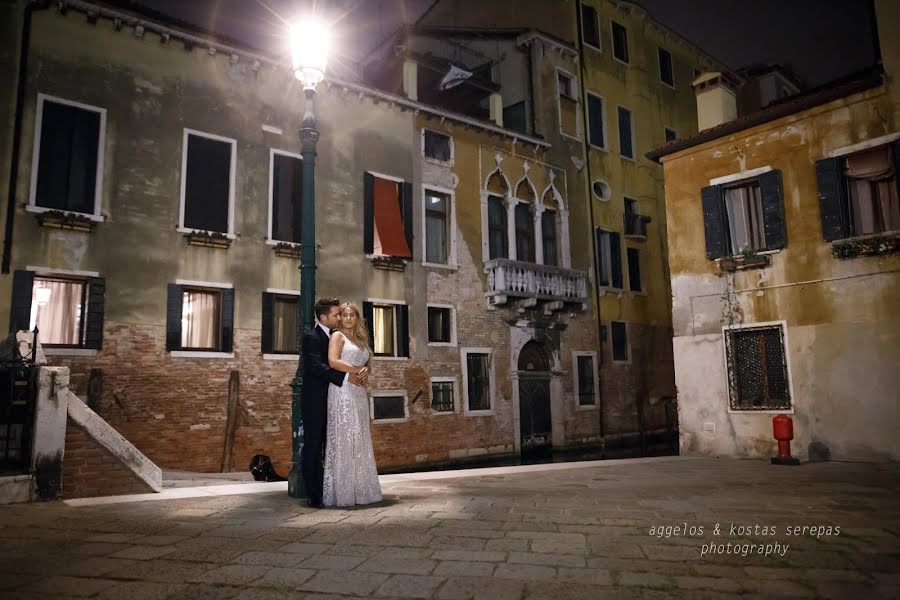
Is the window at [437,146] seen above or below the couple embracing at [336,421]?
above

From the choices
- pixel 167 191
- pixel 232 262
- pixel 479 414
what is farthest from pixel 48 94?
pixel 479 414

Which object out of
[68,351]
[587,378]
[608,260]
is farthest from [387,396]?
[608,260]

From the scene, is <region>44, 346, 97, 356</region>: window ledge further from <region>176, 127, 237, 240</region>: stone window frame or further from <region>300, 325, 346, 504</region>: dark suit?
<region>300, 325, 346, 504</region>: dark suit

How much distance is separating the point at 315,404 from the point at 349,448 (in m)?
0.51

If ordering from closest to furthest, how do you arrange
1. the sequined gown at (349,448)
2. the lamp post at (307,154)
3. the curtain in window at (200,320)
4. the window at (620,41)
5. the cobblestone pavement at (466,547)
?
the cobblestone pavement at (466,547), the sequined gown at (349,448), the lamp post at (307,154), the curtain in window at (200,320), the window at (620,41)

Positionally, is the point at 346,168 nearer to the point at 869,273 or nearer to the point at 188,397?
the point at 188,397

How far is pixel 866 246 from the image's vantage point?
1051cm

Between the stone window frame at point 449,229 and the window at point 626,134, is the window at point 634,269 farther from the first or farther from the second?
the stone window frame at point 449,229

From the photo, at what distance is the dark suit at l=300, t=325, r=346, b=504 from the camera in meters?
5.51

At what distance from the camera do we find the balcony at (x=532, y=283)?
17.0 m

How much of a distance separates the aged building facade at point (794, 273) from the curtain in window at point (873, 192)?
18 mm

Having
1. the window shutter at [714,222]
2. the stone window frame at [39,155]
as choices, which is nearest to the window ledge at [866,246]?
the window shutter at [714,222]

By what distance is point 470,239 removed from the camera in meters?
17.1

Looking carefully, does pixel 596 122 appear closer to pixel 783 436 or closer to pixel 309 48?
pixel 783 436
